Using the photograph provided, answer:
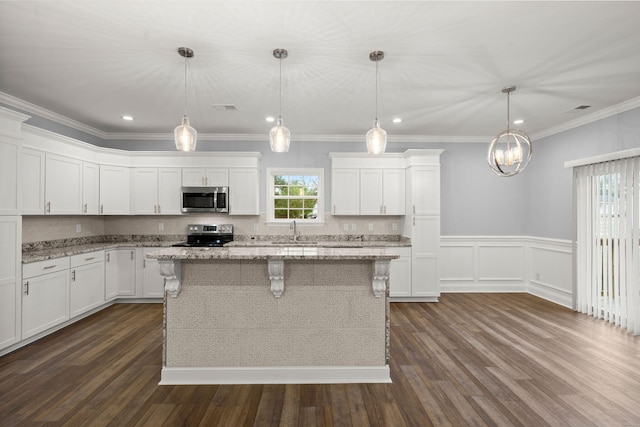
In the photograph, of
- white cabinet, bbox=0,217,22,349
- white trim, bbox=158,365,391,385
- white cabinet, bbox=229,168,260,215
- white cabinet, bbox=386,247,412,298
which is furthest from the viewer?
white cabinet, bbox=229,168,260,215

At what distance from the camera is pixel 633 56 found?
9.38 feet

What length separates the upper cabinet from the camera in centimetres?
546

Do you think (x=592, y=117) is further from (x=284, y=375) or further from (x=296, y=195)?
(x=284, y=375)

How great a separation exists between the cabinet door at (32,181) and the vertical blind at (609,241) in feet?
23.2

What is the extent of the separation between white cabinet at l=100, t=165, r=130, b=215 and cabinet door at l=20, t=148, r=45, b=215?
1.04 meters

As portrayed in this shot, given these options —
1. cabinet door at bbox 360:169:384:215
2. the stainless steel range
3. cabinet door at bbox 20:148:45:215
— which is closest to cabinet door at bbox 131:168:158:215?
the stainless steel range

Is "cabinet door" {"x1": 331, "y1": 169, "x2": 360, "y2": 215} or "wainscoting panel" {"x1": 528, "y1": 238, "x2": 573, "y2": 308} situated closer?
"wainscoting panel" {"x1": 528, "y1": 238, "x2": 573, "y2": 308}

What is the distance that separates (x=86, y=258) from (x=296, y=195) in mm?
3190

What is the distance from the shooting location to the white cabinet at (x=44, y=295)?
134 inches

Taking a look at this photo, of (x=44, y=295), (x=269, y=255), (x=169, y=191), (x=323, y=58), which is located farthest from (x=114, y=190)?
(x=323, y=58)

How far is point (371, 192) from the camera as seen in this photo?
548 cm

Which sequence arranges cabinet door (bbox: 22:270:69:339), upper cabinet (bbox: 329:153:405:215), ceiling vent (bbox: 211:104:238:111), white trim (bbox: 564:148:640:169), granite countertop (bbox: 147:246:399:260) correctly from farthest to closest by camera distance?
upper cabinet (bbox: 329:153:405:215), ceiling vent (bbox: 211:104:238:111), white trim (bbox: 564:148:640:169), cabinet door (bbox: 22:270:69:339), granite countertop (bbox: 147:246:399:260)

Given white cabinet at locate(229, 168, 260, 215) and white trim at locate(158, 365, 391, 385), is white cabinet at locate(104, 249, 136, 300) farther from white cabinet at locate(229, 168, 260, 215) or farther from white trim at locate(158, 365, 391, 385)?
white trim at locate(158, 365, 391, 385)

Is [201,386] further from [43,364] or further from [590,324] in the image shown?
[590,324]
